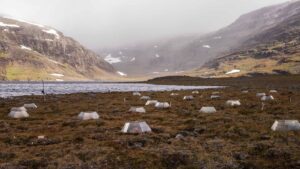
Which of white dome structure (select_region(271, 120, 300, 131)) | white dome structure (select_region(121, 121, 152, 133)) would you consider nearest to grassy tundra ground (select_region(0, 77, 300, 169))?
white dome structure (select_region(121, 121, 152, 133))

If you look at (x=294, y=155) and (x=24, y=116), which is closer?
(x=294, y=155)

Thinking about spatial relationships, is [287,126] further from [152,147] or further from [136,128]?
[152,147]

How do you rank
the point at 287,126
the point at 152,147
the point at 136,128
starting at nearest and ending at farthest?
the point at 152,147
the point at 136,128
the point at 287,126

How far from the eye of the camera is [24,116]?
59844 mm

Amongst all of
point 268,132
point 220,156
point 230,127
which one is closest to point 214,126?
point 230,127

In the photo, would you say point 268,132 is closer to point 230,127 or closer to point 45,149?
point 230,127

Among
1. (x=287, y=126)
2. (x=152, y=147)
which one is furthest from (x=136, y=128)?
(x=287, y=126)

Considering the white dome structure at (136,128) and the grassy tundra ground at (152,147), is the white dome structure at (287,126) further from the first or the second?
the white dome structure at (136,128)

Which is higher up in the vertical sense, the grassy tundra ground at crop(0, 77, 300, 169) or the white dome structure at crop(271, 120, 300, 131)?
the white dome structure at crop(271, 120, 300, 131)

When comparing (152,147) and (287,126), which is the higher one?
(287,126)

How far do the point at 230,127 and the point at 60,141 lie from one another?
1799 centimetres

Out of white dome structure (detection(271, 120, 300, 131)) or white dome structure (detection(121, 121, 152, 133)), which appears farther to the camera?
white dome structure (detection(271, 120, 300, 131))

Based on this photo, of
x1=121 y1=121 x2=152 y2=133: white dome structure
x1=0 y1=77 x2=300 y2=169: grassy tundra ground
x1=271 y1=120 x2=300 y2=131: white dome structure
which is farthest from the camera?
x1=271 y1=120 x2=300 y2=131: white dome structure

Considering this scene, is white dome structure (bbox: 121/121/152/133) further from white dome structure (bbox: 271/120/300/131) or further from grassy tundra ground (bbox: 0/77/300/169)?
white dome structure (bbox: 271/120/300/131)
